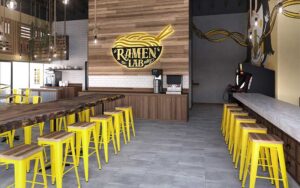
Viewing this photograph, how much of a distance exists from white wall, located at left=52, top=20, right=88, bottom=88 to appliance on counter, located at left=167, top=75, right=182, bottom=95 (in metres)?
5.15

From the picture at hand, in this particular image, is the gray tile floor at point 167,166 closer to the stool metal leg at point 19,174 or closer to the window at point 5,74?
the stool metal leg at point 19,174

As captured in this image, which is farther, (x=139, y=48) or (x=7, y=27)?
(x=7, y=27)

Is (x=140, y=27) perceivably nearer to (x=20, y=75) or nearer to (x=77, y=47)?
(x=77, y=47)

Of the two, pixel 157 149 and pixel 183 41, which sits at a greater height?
pixel 183 41

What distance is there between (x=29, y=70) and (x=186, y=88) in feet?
22.7

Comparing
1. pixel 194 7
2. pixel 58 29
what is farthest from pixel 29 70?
pixel 194 7

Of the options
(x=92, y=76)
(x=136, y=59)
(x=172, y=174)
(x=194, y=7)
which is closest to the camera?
(x=172, y=174)

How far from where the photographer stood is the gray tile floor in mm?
2832

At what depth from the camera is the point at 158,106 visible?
22.1 ft

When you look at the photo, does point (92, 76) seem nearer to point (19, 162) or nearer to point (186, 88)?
point (186, 88)

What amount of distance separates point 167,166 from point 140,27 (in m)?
4.92

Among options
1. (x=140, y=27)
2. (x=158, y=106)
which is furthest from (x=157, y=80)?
(x=140, y=27)

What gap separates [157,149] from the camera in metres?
4.16

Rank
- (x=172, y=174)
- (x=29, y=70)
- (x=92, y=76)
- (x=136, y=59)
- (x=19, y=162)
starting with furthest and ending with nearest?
(x=29, y=70), (x=92, y=76), (x=136, y=59), (x=172, y=174), (x=19, y=162)
